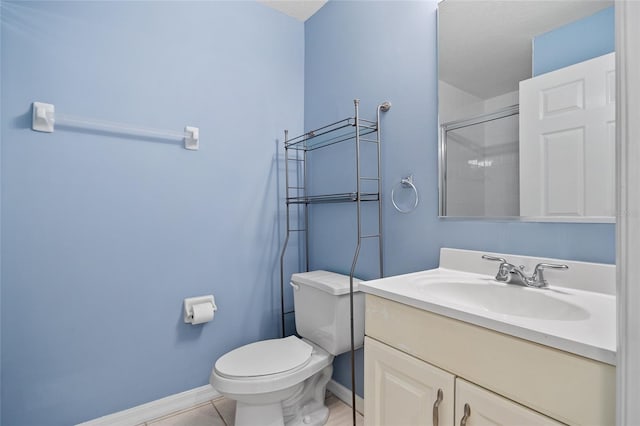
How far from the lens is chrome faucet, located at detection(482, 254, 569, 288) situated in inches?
39.0

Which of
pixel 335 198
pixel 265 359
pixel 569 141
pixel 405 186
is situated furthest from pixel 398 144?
pixel 265 359

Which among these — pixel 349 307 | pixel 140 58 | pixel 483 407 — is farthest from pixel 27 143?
pixel 483 407

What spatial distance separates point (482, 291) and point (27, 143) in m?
1.91

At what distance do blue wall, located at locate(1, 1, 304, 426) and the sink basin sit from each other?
46.9 inches

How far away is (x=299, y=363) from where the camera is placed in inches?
54.7

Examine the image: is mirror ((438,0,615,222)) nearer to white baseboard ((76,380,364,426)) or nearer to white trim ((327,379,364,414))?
white trim ((327,379,364,414))

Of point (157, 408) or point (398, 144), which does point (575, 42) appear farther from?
point (157, 408)

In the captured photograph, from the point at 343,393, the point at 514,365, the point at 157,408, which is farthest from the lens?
the point at 343,393

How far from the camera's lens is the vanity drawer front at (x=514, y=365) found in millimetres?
587

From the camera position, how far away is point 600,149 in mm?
918

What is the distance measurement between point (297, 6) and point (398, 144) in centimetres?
122

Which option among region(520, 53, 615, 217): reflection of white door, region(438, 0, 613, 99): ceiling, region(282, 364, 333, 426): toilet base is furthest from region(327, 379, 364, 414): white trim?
region(438, 0, 613, 99): ceiling

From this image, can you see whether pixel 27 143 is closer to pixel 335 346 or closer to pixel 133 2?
pixel 133 2

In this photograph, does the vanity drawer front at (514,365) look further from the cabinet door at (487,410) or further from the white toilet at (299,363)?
the white toilet at (299,363)
